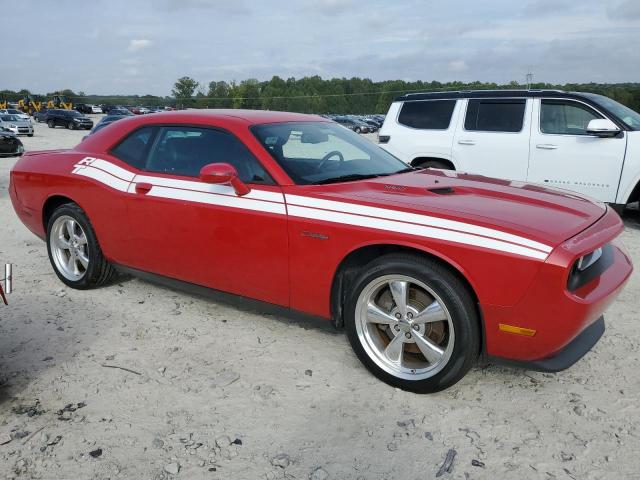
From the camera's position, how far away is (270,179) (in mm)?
3375

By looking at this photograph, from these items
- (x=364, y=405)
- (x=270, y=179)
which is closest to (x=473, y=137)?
(x=270, y=179)

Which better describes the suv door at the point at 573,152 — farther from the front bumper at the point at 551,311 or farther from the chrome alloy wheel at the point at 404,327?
the chrome alloy wheel at the point at 404,327

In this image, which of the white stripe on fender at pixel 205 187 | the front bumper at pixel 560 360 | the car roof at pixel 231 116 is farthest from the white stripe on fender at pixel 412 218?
the car roof at pixel 231 116

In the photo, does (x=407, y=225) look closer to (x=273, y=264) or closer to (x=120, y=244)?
(x=273, y=264)

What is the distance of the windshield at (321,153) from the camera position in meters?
3.50

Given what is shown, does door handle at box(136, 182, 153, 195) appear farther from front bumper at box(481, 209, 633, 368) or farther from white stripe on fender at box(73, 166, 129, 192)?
front bumper at box(481, 209, 633, 368)

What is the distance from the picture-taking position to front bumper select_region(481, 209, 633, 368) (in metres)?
2.50

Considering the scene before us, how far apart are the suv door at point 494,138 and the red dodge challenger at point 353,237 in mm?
→ 3521

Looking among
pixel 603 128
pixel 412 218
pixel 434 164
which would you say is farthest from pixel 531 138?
pixel 412 218

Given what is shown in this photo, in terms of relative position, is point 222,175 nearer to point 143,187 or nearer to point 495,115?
point 143,187

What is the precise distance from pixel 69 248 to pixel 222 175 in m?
2.20

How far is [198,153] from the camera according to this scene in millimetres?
3807

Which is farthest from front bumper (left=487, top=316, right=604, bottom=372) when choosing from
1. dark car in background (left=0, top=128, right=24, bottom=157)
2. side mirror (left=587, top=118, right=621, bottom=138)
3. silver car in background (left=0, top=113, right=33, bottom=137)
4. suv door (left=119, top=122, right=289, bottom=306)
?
silver car in background (left=0, top=113, right=33, bottom=137)

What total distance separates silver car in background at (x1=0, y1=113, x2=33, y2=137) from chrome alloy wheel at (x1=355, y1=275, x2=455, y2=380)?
103 ft
